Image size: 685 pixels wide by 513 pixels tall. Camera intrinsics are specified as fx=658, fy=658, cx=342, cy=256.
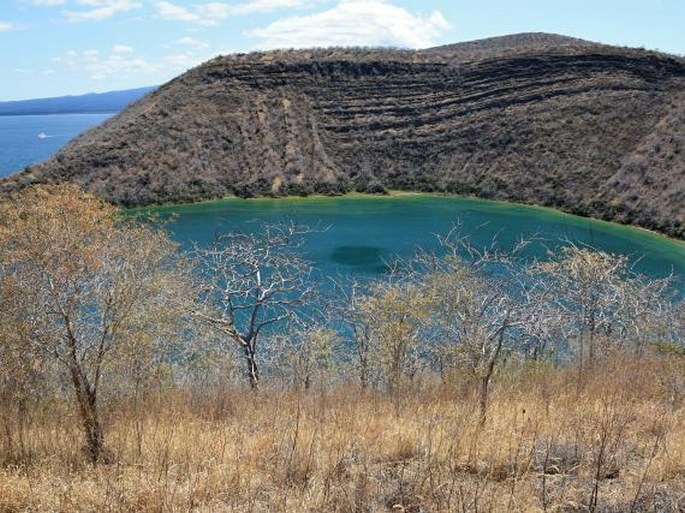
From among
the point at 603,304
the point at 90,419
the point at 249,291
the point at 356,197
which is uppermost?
the point at 90,419

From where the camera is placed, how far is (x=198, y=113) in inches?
2879

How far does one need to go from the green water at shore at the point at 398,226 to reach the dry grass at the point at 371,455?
88.7 feet

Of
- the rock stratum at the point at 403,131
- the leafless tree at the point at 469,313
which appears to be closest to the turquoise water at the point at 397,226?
the rock stratum at the point at 403,131

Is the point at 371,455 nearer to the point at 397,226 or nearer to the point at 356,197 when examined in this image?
the point at 397,226

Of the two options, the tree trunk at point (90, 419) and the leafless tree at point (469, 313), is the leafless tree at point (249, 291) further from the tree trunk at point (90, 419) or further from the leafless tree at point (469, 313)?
the tree trunk at point (90, 419)

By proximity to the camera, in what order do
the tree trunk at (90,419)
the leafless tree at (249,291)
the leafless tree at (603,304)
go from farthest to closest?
the leafless tree at (603,304), the leafless tree at (249,291), the tree trunk at (90,419)

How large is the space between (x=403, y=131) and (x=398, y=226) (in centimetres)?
2597

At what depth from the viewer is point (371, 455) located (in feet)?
16.8

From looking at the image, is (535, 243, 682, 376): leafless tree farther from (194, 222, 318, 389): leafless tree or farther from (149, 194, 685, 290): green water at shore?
(149, 194, 685, 290): green water at shore

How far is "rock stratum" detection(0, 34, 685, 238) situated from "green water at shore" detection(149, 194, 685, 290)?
3.36 metres

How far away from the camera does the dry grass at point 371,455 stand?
430 cm

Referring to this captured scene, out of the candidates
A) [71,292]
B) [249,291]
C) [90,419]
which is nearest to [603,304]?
[249,291]

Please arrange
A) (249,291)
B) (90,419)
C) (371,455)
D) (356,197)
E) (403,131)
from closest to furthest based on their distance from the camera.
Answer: (371,455)
(90,419)
(249,291)
(356,197)
(403,131)

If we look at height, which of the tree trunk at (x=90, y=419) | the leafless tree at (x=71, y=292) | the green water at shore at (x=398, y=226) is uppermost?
the leafless tree at (x=71, y=292)
